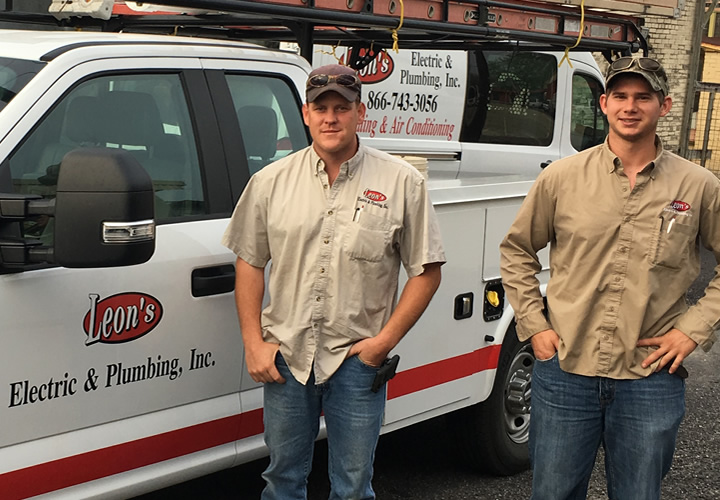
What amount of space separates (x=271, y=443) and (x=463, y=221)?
1384 mm

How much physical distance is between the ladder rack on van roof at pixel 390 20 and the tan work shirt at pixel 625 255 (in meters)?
1.16

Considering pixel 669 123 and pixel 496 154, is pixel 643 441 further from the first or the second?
pixel 669 123

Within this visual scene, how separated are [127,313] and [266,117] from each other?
101 centimetres

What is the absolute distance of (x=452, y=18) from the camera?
452 centimetres

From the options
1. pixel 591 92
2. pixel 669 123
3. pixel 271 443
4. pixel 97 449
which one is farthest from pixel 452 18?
pixel 669 123

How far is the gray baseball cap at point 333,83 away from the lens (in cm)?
322

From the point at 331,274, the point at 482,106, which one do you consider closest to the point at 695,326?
the point at 331,274

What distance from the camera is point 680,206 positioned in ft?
10.4

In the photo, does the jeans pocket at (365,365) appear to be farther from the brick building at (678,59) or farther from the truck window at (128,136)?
the brick building at (678,59)

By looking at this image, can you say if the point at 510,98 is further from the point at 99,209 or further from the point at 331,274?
the point at 99,209

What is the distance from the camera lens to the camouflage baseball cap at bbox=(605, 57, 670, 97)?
312 cm

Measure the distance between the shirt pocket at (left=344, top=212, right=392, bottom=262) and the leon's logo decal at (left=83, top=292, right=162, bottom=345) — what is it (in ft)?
2.06

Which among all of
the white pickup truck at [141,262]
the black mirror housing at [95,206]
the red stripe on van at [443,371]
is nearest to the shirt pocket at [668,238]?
the white pickup truck at [141,262]

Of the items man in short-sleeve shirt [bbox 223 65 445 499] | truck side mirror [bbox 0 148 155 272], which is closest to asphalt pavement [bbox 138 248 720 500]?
man in short-sleeve shirt [bbox 223 65 445 499]
